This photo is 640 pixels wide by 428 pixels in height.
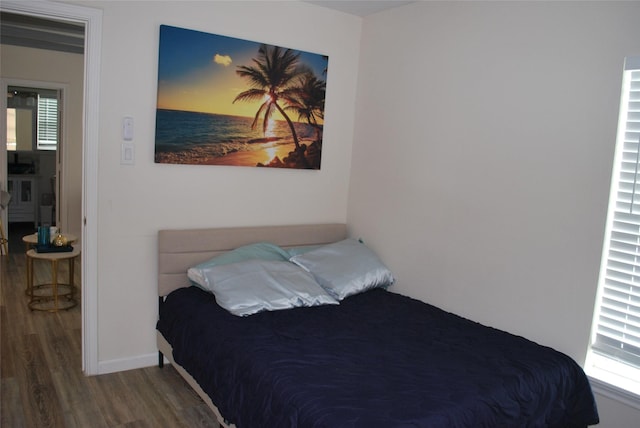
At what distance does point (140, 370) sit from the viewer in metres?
3.35

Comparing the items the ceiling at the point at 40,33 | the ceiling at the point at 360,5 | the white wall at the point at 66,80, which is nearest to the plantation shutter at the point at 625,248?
the ceiling at the point at 360,5

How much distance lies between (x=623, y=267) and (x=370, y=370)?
133 centimetres

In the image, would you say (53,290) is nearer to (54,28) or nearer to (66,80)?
(54,28)

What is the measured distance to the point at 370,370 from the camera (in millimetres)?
2252

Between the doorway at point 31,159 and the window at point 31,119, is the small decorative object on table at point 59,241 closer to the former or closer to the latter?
the doorway at point 31,159

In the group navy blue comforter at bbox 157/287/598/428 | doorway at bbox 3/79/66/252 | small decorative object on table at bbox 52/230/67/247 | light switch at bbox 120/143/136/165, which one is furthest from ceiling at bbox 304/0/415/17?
doorway at bbox 3/79/66/252

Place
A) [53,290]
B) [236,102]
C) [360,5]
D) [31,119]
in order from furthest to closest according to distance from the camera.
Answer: [31,119] < [53,290] < [360,5] < [236,102]

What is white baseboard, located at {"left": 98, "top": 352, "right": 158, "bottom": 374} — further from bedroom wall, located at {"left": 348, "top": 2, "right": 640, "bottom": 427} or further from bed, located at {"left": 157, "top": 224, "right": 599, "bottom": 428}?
bedroom wall, located at {"left": 348, "top": 2, "right": 640, "bottom": 427}

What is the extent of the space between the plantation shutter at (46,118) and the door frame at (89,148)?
5.99 meters

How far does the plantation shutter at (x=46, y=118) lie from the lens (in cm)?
820

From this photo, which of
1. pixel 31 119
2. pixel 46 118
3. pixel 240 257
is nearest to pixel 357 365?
pixel 240 257

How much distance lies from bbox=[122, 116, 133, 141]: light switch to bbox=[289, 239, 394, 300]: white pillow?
1316 millimetres

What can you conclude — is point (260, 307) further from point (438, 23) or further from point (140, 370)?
point (438, 23)

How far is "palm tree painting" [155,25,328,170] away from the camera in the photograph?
3.24 metres
